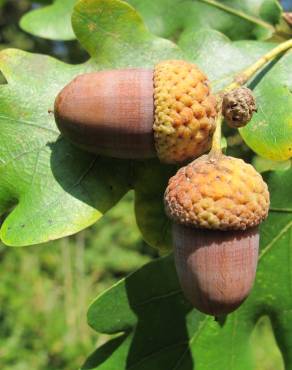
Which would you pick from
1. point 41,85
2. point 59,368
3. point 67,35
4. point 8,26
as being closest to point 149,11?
point 67,35

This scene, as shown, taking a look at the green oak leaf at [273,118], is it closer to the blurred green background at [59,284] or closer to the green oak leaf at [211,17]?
the green oak leaf at [211,17]

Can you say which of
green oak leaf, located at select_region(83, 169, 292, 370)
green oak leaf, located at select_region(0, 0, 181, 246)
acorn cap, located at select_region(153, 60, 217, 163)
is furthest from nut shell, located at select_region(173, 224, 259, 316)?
green oak leaf, located at select_region(83, 169, 292, 370)

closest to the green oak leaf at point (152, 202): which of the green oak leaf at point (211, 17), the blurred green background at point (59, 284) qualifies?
the green oak leaf at point (211, 17)

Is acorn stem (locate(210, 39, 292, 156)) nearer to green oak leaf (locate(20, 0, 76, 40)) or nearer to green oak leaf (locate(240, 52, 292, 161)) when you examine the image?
green oak leaf (locate(240, 52, 292, 161))

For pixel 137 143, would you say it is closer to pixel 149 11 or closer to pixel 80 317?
pixel 149 11

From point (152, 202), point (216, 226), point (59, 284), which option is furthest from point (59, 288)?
point (216, 226)

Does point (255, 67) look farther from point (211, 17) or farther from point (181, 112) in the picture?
point (211, 17)
